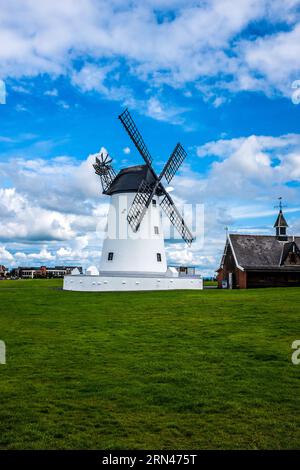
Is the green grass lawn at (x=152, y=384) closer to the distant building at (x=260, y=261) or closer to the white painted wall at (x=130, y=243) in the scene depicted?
the white painted wall at (x=130, y=243)

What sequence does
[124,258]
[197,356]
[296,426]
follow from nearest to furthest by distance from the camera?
[296,426], [197,356], [124,258]

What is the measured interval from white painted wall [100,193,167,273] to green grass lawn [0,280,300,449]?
21770mm

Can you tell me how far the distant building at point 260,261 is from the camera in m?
46.4

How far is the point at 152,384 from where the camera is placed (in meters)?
11.1

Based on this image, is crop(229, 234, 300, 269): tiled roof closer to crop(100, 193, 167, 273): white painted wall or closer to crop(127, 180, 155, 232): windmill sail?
crop(100, 193, 167, 273): white painted wall

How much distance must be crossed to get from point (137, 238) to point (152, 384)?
3264 centimetres

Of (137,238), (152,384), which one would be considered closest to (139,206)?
(137,238)

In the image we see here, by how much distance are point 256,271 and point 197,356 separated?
33730mm

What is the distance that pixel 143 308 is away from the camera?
1041 inches

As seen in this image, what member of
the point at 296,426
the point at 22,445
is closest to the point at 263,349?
the point at 296,426

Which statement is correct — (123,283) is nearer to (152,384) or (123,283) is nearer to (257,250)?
(257,250)

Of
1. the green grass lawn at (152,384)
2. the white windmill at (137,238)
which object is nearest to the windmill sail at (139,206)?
the white windmill at (137,238)

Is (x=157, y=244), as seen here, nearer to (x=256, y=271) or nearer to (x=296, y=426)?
(x=256, y=271)

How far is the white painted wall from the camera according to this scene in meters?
43.3
